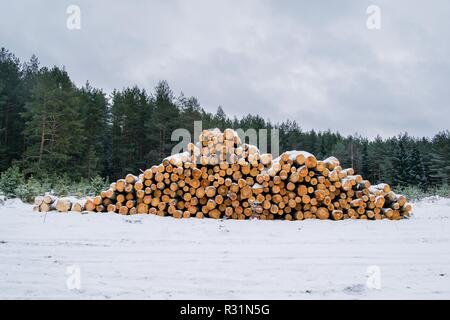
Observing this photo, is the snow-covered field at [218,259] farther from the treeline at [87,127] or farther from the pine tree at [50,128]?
the treeline at [87,127]

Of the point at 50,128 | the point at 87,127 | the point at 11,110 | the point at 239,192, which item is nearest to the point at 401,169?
the point at 87,127

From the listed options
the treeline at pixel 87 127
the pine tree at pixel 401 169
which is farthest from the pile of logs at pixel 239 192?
the pine tree at pixel 401 169

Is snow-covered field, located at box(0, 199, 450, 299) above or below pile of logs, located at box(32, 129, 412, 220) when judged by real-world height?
below

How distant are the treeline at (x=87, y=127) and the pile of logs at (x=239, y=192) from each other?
53.0 ft

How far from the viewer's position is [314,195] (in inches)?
294

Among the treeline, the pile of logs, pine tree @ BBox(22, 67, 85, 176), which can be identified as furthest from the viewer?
the treeline

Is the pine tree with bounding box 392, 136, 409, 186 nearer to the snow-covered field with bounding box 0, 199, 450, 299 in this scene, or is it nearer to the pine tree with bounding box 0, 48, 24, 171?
the snow-covered field with bounding box 0, 199, 450, 299

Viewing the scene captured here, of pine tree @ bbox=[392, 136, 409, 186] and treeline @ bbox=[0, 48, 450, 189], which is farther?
pine tree @ bbox=[392, 136, 409, 186]

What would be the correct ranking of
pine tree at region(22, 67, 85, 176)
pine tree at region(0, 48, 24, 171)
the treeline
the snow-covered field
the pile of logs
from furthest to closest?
pine tree at region(0, 48, 24, 171)
the treeline
pine tree at region(22, 67, 85, 176)
the pile of logs
the snow-covered field

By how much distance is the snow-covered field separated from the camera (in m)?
3.07

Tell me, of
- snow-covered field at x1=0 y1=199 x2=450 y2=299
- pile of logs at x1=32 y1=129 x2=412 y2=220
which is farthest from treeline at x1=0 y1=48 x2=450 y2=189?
snow-covered field at x1=0 y1=199 x2=450 y2=299

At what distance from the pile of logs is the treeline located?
53.0 feet

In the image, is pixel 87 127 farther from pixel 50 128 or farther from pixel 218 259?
pixel 218 259

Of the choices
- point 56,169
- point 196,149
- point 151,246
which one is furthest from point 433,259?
point 56,169
